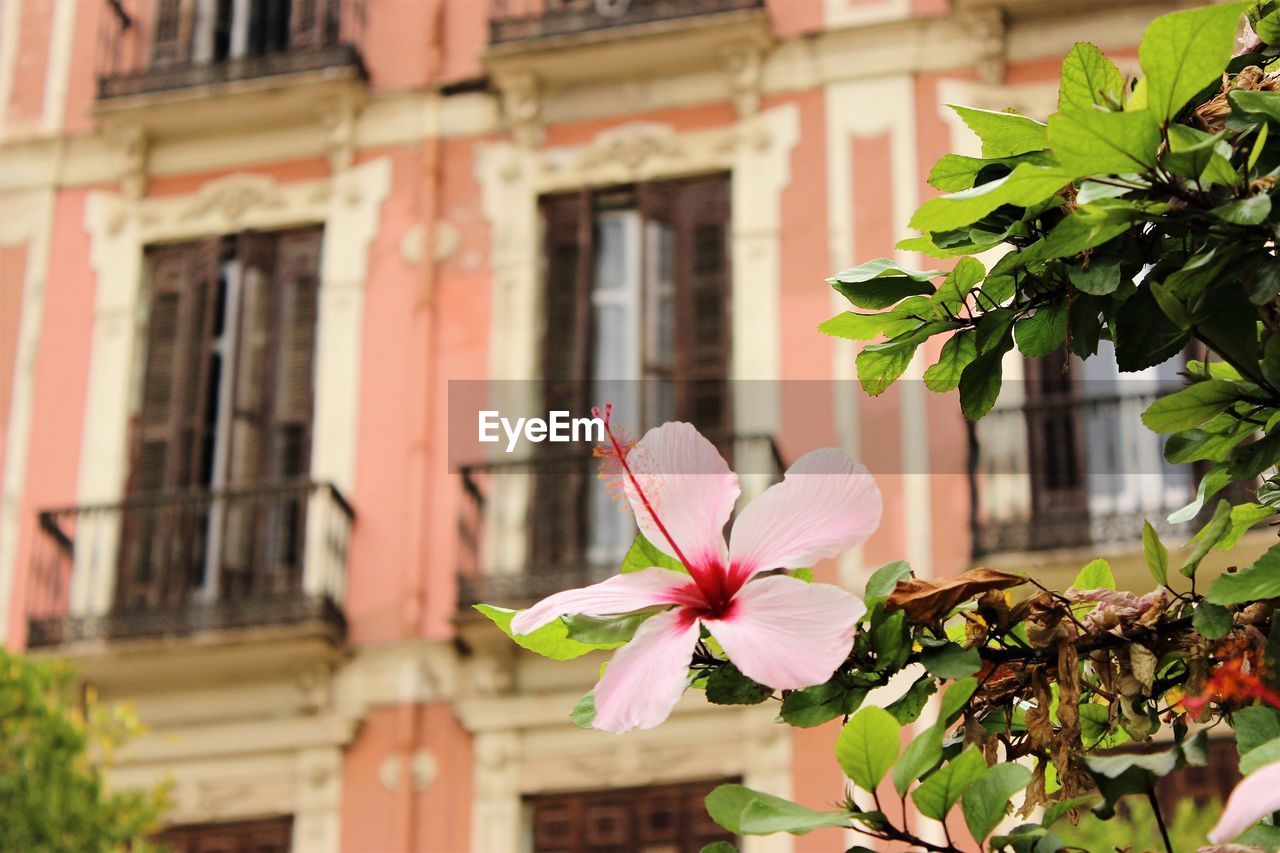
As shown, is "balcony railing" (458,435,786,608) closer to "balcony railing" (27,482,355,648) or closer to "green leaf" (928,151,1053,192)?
"balcony railing" (27,482,355,648)

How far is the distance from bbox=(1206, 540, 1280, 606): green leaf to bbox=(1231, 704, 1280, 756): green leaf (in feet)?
0.27

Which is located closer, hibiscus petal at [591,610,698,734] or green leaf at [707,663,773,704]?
hibiscus petal at [591,610,698,734]

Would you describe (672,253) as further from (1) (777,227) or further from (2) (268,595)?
(2) (268,595)

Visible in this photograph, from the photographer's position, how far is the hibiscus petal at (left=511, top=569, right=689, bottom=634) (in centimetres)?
140

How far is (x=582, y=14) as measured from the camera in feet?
33.9

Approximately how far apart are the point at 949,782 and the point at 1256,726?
212 millimetres

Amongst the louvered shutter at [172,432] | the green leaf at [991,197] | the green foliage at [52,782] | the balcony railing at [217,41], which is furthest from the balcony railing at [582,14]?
the green leaf at [991,197]

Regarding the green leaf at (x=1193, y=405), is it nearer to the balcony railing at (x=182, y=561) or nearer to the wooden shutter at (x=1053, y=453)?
the wooden shutter at (x=1053, y=453)

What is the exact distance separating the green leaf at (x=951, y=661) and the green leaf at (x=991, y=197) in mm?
307

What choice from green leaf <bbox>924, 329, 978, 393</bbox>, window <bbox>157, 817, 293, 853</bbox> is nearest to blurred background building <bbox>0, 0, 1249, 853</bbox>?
window <bbox>157, 817, 293, 853</bbox>

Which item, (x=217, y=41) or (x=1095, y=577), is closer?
(x=1095, y=577)

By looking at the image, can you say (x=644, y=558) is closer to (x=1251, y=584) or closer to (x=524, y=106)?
(x=1251, y=584)

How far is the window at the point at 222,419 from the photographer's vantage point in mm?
9914

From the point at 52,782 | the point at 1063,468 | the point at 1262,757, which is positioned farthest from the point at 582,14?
the point at 1262,757
